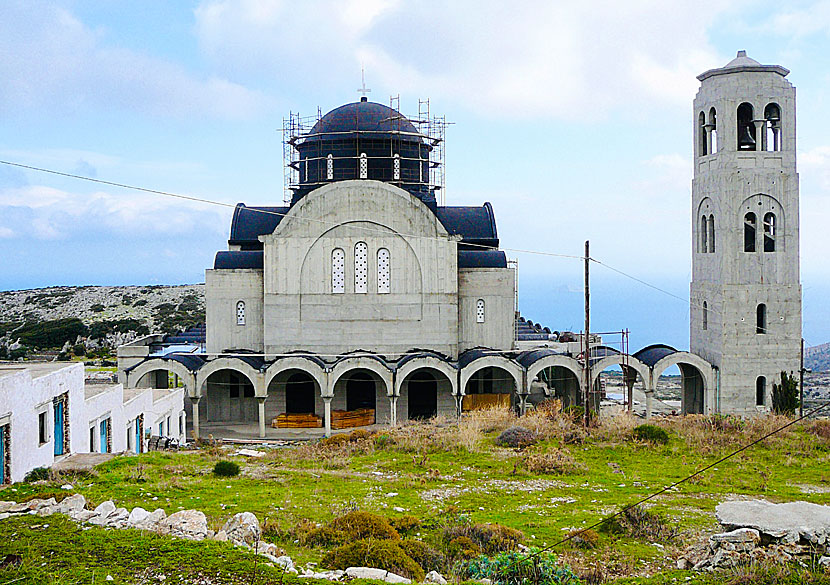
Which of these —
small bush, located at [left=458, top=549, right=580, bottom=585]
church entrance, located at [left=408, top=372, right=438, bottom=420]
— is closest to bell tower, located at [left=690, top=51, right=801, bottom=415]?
church entrance, located at [left=408, top=372, right=438, bottom=420]

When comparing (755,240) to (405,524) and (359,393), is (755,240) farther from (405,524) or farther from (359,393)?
(405,524)

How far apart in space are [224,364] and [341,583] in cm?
2281

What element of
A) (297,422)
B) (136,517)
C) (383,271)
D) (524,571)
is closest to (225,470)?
(136,517)

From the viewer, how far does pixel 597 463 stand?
22.0 meters

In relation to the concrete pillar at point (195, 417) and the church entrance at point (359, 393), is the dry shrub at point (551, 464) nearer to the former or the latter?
the concrete pillar at point (195, 417)

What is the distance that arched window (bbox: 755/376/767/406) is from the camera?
3341cm

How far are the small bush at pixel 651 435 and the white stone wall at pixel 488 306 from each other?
12.1m

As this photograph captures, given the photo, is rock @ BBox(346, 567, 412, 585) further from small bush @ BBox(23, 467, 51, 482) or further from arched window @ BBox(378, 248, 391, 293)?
arched window @ BBox(378, 248, 391, 293)

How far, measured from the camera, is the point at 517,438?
80.3 ft

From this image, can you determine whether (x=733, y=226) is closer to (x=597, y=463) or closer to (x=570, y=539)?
(x=597, y=463)

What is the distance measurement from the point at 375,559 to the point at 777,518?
6591 mm

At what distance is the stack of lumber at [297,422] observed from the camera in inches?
1350

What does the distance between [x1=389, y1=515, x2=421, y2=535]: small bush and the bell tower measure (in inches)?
854

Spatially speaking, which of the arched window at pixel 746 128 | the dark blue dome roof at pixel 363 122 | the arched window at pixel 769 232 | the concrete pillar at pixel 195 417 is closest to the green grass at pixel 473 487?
the concrete pillar at pixel 195 417
